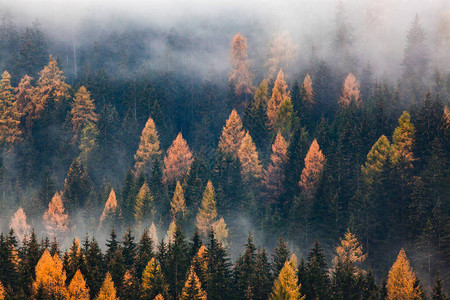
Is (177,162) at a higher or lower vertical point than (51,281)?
higher

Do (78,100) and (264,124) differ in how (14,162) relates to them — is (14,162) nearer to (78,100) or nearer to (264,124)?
(78,100)

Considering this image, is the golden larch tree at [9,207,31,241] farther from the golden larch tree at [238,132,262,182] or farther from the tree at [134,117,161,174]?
the golden larch tree at [238,132,262,182]

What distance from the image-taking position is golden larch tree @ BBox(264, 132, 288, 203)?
11056 centimetres

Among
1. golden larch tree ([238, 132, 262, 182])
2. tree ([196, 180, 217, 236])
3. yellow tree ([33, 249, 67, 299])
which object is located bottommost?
yellow tree ([33, 249, 67, 299])

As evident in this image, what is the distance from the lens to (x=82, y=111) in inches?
5433

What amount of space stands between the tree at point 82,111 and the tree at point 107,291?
195ft

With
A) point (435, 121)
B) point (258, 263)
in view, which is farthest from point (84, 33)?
point (258, 263)

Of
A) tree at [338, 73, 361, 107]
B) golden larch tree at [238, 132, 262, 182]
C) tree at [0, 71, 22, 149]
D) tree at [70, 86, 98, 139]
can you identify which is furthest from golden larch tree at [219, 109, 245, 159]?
tree at [0, 71, 22, 149]

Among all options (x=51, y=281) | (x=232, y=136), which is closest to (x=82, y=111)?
(x=232, y=136)

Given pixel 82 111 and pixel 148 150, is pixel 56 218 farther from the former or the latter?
pixel 82 111

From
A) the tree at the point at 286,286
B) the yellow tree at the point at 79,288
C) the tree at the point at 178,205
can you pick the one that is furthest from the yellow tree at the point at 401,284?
the tree at the point at 178,205

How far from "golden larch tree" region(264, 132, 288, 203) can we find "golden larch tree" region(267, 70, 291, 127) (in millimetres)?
12075

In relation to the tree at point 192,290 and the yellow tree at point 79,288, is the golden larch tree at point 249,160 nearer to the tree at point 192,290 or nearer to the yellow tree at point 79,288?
the tree at point 192,290

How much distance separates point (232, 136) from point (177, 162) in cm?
925
